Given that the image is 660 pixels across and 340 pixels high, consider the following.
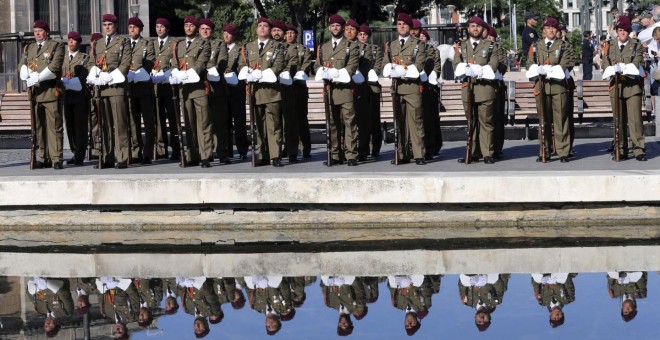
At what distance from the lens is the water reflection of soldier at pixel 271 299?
37.1 ft

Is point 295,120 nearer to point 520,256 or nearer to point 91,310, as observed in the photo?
point 520,256

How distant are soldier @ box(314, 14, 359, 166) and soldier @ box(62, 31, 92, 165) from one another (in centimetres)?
307

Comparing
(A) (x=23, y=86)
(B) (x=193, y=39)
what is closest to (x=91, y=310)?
(B) (x=193, y=39)

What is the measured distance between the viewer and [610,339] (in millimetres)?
10211

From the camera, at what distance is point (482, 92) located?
18.7 m

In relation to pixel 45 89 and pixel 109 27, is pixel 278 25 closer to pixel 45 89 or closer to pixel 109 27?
pixel 109 27

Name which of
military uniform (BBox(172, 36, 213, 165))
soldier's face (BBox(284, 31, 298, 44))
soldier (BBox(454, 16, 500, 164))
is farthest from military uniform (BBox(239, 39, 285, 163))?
soldier (BBox(454, 16, 500, 164))

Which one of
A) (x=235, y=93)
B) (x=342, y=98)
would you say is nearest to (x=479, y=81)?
(x=342, y=98)

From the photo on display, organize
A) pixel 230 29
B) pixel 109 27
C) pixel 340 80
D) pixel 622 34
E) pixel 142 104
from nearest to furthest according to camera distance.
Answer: pixel 622 34 → pixel 340 80 → pixel 109 27 → pixel 142 104 → pixel 230 29

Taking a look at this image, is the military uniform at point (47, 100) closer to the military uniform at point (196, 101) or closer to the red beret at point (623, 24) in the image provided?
the military uniform at point (196, 101)

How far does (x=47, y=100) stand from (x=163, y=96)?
1.71 metres

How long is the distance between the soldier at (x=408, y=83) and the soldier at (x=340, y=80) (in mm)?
474

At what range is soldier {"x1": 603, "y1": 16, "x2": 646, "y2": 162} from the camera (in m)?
18.3

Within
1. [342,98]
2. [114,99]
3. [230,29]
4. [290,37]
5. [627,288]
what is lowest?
[627,288]
